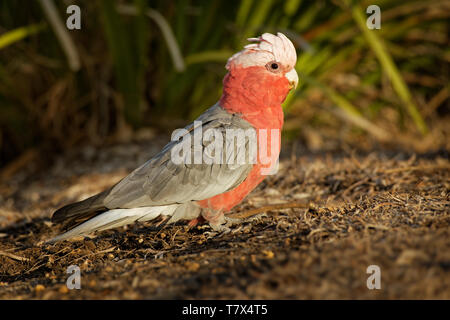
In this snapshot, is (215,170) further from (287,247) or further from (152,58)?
(152,58)

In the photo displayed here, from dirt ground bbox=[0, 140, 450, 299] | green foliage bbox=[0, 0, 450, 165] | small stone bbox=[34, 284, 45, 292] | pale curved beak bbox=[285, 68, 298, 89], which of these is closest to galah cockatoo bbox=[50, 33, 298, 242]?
pale curved beak bbox=[285, 68, 298, 89]

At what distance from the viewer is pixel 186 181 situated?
2.34m

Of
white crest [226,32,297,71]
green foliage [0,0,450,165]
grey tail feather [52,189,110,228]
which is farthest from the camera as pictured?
green foliage [0,0,450,165]

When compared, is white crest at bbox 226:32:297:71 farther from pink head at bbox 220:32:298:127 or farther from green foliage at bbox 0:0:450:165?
green foliage at bbox 0:0:450:165

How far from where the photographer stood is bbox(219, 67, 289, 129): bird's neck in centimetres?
243

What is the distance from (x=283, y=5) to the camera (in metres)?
4.42

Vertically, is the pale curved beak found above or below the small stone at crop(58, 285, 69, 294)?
above

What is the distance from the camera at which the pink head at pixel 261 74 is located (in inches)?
95.6

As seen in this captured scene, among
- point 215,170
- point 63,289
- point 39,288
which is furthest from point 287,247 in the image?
point 39,288

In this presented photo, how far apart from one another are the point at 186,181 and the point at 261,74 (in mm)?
692

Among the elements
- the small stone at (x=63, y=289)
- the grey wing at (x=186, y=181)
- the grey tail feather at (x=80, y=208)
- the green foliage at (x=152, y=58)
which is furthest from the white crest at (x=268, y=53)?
the green foliage at (x=152, y=58)

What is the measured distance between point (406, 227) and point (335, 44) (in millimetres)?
3163
